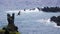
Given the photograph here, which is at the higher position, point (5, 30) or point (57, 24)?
point (5, 30)

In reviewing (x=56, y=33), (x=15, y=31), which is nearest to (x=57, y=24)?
(x=56, y=33)

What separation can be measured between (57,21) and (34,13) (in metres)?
43.8

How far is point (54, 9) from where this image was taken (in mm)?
84000

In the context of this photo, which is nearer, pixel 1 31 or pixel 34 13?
pixel 1 31

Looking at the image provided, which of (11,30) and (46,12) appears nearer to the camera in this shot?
(11,30)

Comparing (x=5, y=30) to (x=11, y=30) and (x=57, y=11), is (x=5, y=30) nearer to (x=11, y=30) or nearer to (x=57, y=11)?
(x=11, y=30)

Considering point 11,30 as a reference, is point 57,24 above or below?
below

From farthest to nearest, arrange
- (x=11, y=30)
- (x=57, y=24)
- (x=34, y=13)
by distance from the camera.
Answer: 1. (x=34, y=13)
2. (x=57, y=24)
3. (x=11, y=30)

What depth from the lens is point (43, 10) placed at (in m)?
87.6

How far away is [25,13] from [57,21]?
35849 mm

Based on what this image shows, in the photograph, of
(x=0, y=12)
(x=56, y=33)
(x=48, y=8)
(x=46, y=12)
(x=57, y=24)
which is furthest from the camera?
(x=46, y=12)

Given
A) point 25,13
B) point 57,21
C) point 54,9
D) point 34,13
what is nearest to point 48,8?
point 54,9

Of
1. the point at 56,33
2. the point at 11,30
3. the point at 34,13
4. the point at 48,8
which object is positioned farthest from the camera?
the point at 34,13

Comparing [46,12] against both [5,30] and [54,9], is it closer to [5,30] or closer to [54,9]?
[54,9]
